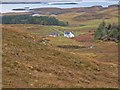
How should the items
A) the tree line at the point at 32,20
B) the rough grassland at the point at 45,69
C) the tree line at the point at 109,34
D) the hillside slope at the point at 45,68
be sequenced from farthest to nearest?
the tree line at the point at 32,20, the tree line at the point at 109,34, the hillside slope at the point at 45,68, the rough grassland at the point at 45,69

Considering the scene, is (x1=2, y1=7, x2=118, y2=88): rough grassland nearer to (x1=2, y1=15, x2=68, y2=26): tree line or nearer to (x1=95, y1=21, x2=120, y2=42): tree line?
(x1=95, y1=21, x2=120, y2=42): tree line

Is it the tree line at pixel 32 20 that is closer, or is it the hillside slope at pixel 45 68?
the hillside slope at pixel 45 68

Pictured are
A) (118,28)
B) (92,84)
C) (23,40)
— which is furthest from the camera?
(118,28)

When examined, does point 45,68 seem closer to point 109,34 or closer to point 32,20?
point 109,34

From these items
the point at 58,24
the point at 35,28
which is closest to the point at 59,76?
the point at 35,28

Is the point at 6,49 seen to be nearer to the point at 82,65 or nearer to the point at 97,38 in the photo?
the point at 82,65

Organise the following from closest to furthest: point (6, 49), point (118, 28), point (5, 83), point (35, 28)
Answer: point (5, 83) → point (6, 49) → point (118, 28) → point (35, 28)

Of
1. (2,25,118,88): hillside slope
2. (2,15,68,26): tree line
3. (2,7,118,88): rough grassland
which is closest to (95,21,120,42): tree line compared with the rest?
(2,7,118,88): rough grassland

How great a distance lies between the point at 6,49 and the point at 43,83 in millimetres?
7634

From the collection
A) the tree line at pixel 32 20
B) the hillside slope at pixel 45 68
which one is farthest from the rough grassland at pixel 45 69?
the tree line at pixel 32 20

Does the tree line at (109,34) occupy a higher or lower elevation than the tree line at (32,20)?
higher

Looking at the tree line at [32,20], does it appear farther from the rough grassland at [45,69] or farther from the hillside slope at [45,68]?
the hillside slope at [45,68]

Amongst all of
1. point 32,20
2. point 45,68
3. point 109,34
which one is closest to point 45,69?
point 45,68

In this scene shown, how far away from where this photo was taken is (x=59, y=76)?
25234 mm
